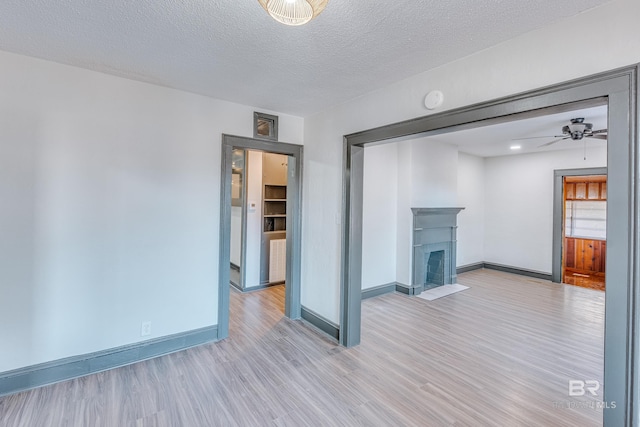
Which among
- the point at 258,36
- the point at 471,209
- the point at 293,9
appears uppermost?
the point at 258,36

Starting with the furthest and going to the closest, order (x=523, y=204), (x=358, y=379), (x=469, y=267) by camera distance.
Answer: (x=469, y=267) → (x=523, y=204) → (x=358, y=379)

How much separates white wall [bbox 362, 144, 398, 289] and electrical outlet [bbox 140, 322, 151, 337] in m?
2.83

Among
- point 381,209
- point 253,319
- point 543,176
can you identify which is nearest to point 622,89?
point 381,209

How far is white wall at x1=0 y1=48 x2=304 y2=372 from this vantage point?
218cm

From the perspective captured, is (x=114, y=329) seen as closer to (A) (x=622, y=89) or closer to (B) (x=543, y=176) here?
(A) (x=622, y=89)

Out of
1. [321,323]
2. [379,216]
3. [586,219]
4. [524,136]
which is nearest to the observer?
→ [321,323]

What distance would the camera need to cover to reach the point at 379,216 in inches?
182

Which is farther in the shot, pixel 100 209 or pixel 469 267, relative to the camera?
pixel 469 267

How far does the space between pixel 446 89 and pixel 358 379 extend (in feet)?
7.79

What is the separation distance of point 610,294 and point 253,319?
3.24 m

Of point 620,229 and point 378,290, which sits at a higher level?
point 620,229

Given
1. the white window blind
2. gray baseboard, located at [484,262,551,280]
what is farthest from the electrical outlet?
the white window blind

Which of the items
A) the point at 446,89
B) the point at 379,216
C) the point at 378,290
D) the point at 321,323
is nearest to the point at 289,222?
the point at 321,323

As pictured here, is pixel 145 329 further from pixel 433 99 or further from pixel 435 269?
pixel 435 269
